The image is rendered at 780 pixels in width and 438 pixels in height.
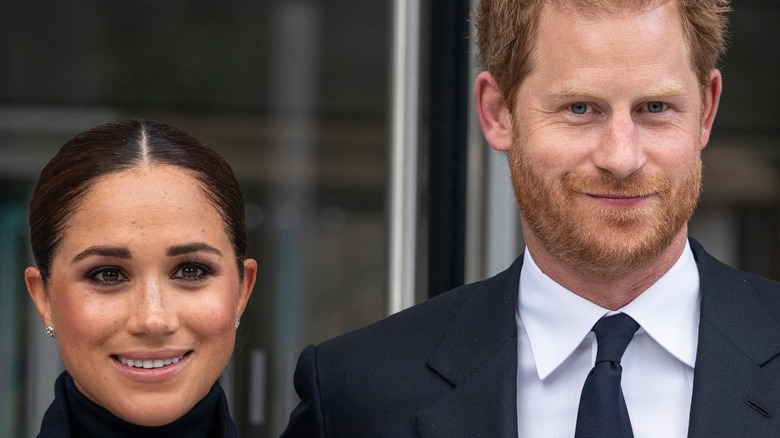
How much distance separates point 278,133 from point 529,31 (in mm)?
2034

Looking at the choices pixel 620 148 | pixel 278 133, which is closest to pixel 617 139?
pixel 620 148

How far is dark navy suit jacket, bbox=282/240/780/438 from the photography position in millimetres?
2072

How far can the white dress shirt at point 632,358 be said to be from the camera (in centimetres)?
211

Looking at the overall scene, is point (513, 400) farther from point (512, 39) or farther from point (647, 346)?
point (512, 39)

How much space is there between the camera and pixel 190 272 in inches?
84.5

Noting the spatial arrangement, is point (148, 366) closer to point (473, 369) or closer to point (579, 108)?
point (473, 369)

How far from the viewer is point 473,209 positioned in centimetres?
Answer: 367

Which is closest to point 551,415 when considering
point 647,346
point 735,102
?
point 647,346

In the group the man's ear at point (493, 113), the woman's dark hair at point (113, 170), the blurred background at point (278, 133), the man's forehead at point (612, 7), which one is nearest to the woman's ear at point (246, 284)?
the woman's dark hair at point (113, 170)

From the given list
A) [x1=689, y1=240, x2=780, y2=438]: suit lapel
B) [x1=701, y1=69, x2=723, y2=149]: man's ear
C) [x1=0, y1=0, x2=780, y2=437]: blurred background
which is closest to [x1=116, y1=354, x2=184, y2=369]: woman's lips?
[x1=689, y1=240, x2=780, y2=438]: suit lapel

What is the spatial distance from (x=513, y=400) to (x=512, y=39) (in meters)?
0.64

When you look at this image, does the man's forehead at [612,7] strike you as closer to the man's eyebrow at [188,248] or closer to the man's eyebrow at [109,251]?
the man's eyebrow at [188,248]

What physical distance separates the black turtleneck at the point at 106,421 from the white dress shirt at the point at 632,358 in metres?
0.54

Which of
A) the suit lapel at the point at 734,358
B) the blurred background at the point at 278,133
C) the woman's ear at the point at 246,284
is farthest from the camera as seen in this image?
the blurred background at the point at 278,133
